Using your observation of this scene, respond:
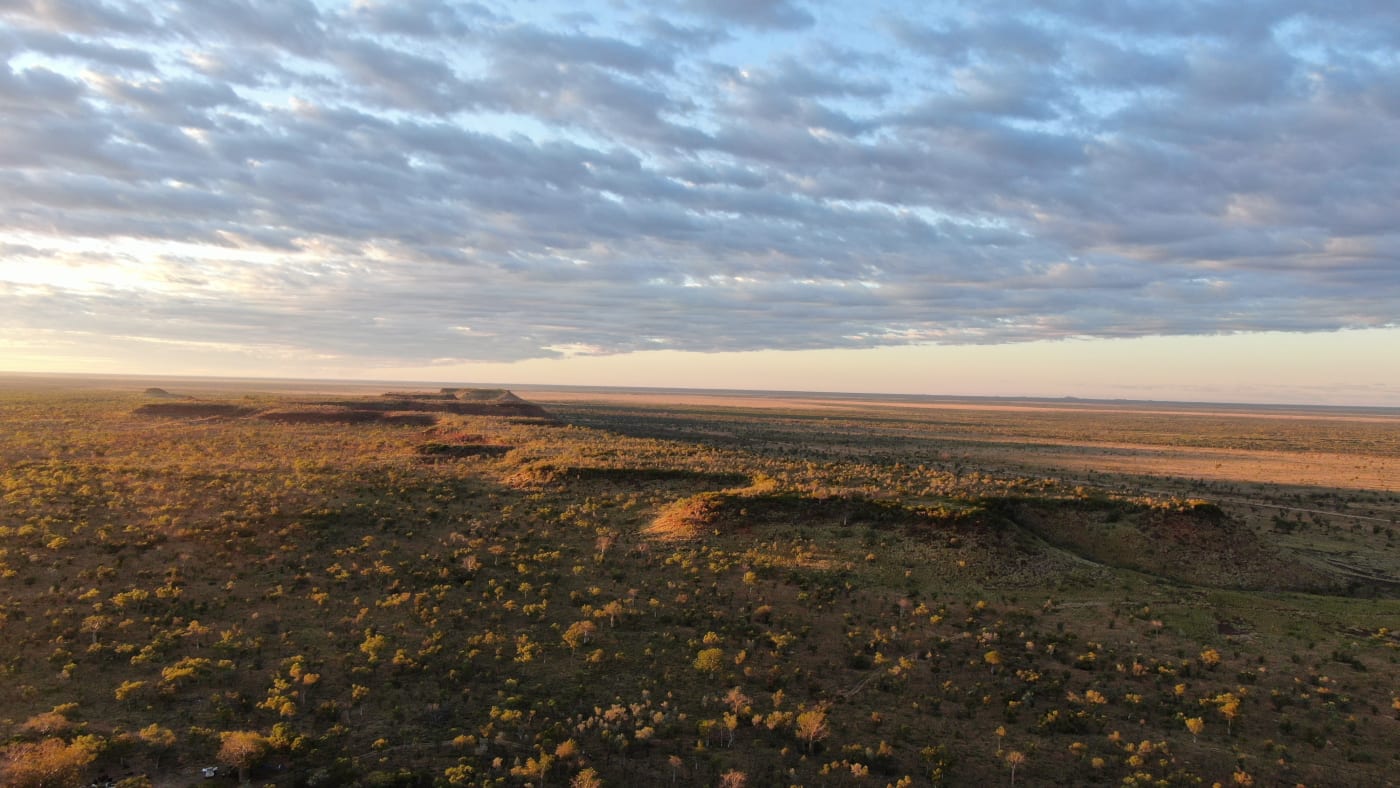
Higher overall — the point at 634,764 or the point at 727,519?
the point at 727,519

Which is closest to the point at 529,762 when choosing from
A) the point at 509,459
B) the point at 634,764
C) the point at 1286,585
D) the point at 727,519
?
the point at 634,764

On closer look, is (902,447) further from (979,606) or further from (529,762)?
(529,762)

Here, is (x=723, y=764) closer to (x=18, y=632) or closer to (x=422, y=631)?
(x=422, y=631)

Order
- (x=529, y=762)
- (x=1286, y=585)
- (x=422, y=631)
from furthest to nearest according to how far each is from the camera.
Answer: (x=1286, y=585), (x=422, y=631), (x=529, y=762)

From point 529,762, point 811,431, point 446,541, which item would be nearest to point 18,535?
point 446,541

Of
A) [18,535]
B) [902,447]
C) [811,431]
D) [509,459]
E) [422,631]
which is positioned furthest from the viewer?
[811,431]

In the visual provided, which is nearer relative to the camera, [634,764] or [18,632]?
[634,764]
